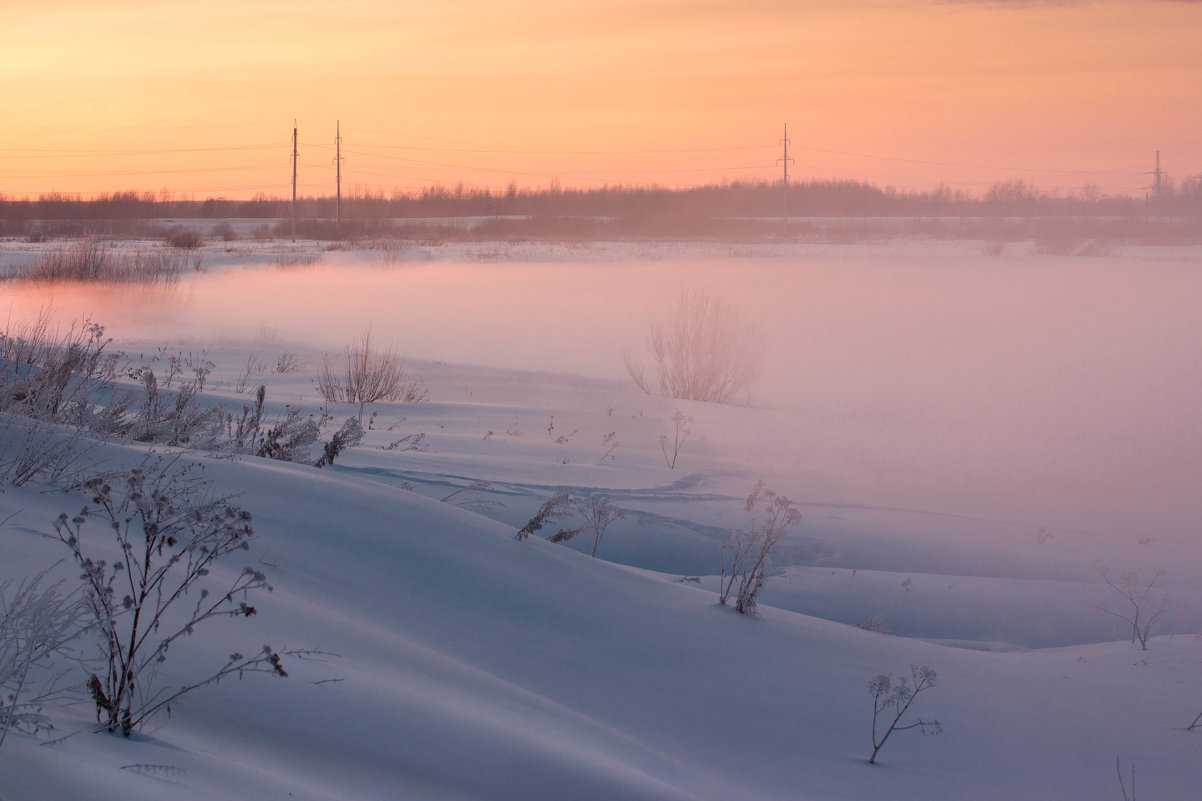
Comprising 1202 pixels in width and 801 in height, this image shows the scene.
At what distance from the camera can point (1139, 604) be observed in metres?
4.83

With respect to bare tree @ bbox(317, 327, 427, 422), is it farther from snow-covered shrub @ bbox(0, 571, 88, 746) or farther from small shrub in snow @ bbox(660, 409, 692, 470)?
snow-covered shrub @ bbox(0, 571, 88, 746)

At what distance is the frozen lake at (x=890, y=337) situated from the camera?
28.8ft

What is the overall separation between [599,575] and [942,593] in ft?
7.09

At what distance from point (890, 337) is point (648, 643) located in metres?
19.0

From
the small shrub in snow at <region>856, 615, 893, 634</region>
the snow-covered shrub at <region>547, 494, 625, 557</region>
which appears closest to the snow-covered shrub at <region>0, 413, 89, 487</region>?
the snow-covered shrub at <region>547, 494, 625, 557</region>

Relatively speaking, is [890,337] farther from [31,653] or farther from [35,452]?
[31,653]

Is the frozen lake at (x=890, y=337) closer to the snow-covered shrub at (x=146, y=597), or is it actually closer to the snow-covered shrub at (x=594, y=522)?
the snow-covered shrub at (x=594, y=522)

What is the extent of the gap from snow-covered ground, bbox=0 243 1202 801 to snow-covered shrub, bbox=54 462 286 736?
0.24 ft

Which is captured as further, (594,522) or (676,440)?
(676,440)

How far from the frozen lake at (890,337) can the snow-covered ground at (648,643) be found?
1.17 ft

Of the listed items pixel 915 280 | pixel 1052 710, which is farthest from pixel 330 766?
pixel 915 280

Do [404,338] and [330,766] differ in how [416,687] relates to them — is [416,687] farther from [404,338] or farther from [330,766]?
[404,338]

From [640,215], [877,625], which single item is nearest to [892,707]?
[877,625]

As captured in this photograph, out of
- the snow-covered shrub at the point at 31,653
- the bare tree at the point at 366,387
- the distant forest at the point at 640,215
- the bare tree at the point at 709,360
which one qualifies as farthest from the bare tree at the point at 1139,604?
the distant forest at the point at 640,215
